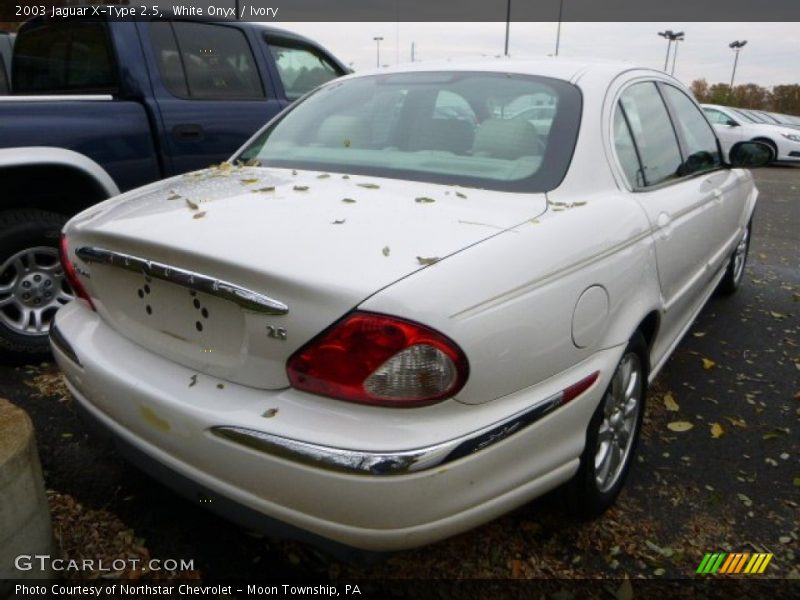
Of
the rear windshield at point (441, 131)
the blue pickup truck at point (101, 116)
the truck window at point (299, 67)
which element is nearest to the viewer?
the rear windshield at point (441, 131)

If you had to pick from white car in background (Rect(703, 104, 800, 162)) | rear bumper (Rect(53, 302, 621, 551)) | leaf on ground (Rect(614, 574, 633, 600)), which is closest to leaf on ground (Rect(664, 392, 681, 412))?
leaf on ground (Rect(614, 574, 633, 600))

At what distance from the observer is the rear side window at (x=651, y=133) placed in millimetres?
2764

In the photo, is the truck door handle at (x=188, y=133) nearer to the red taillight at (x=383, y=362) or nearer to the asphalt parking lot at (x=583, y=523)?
the asphalt parking lot at (x=583, y=523)

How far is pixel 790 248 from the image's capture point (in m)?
7.16

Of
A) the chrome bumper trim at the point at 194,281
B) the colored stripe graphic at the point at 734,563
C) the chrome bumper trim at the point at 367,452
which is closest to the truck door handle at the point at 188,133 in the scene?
the chrome bumper trim at the point at 194,281

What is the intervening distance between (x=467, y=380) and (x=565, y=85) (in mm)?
1496

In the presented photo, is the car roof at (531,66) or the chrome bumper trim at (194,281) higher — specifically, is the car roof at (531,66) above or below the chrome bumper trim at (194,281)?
above

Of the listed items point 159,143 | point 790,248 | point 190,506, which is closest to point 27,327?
point 159,143

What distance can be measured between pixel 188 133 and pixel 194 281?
2422 millimetres

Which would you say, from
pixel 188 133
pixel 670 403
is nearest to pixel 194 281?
pixel 188 133

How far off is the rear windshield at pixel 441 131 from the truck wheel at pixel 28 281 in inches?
48.7

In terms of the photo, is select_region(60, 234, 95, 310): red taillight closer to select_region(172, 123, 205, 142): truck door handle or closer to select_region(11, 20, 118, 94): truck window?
select_region(172, 123, 205, 142): truck door handle

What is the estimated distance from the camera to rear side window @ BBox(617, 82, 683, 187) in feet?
9.07

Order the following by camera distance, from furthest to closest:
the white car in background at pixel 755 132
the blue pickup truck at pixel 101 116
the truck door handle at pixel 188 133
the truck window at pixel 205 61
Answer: the white car in background at pixel 755 132, the truck window at pixel 205 61, the truck door handle at pixel 188 133, the blue pickup truck at pixel 101 116
